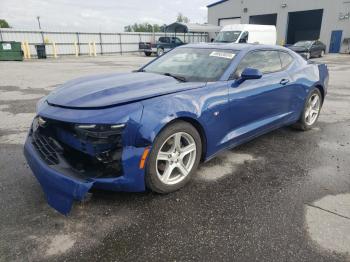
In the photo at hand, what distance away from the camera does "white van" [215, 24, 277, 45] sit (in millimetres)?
20234

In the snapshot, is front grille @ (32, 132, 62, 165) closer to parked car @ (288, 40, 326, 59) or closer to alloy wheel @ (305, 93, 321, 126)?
alloy wheel @ (305, 93, 321, 126)

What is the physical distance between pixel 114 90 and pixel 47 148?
2.76 ft

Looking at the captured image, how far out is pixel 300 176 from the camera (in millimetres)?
3420

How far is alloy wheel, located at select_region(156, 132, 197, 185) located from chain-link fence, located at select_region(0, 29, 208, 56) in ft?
85.9

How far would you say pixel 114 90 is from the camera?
2.94 meters

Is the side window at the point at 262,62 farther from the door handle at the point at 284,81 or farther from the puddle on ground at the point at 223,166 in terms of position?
the puddle on ground at the point at 223,166

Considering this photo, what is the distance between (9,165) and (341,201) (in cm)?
375

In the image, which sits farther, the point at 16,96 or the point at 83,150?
the point at 16,96

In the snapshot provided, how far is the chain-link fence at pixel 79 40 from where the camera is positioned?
25344 millimetres

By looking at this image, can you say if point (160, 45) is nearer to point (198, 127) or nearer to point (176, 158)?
point (198, 127)

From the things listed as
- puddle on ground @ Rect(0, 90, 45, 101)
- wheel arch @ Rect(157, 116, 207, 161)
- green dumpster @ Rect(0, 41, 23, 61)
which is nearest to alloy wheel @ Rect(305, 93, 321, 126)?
wheel arch @ Rect(157, 116, 207, 161)

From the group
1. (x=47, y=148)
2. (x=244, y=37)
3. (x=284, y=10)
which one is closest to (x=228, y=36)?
(x=244, y=37)

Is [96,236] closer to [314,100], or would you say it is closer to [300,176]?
[300,176]

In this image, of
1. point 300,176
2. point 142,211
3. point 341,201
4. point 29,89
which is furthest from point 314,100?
point 29,89
